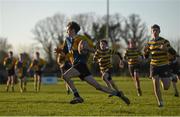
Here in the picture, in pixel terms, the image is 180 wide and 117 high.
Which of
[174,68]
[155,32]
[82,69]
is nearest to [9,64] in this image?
[174,68]

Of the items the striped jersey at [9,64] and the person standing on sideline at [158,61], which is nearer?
the person standing on sideline at [158,61]

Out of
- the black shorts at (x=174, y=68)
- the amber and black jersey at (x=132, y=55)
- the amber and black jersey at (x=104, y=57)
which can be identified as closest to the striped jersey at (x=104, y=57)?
the amber and black jersey at (x=104, y=57)

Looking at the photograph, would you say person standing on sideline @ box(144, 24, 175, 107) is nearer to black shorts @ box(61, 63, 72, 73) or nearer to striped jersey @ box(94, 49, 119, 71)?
striped jersey @ box(94, 49, 119, 71)

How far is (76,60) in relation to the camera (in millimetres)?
12086

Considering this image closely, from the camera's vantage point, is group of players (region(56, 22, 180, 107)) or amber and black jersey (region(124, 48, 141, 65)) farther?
amber and black jersey (region(124, 48, 141, 65))

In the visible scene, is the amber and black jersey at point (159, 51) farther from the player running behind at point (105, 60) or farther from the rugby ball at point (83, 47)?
the player running behind at point (105, 60)

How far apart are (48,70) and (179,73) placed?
65.1 m

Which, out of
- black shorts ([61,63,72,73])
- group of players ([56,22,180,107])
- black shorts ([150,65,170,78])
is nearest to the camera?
group of players ([56,22,180,107])

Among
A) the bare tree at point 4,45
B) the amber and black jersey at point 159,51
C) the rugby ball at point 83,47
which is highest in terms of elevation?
the rugby ball at point 83,47

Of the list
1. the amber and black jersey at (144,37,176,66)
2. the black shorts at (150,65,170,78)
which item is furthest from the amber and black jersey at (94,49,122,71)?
the black shorts at (150,65,170,78)

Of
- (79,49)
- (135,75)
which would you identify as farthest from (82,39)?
(135,75)

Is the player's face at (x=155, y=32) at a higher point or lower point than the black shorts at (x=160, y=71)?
higher

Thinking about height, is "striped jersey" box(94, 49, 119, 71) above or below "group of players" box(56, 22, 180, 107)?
below

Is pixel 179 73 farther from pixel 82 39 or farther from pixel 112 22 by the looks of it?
pixel 112 22
